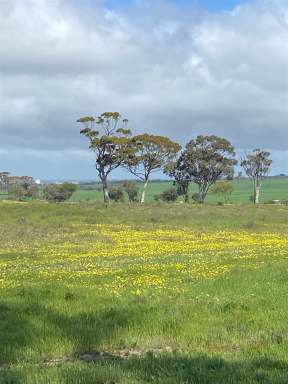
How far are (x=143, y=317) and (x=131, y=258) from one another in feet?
44.4

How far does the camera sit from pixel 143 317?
38.8 feet

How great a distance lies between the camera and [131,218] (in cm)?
5306

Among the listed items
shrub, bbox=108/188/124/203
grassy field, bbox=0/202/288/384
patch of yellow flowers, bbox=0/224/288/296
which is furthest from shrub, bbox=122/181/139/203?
grassy field, bbox=0/202/288/384

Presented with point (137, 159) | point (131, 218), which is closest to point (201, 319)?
point (131, 218)

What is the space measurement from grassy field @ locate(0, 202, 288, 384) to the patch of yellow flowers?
0.06 metres

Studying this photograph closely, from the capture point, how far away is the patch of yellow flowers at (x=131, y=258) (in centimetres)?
1731

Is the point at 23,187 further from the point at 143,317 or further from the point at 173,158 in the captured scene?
the point at 143,317

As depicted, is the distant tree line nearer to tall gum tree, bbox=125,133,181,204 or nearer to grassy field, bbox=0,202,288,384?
tall gum tree, bbox=125,133,181,204

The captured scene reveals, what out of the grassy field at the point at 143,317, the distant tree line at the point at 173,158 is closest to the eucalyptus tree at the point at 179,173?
the distant tree line at the point at 173,158

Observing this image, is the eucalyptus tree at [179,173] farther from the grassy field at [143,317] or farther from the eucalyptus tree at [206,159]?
the grassy field at [143,317]

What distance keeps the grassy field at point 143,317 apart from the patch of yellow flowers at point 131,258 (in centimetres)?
6

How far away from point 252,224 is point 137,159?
43676 mm

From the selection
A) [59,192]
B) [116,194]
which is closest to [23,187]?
[59,192]

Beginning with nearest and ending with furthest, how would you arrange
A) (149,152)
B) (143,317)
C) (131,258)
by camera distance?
(143,317) → (131,258) → (149,152)
